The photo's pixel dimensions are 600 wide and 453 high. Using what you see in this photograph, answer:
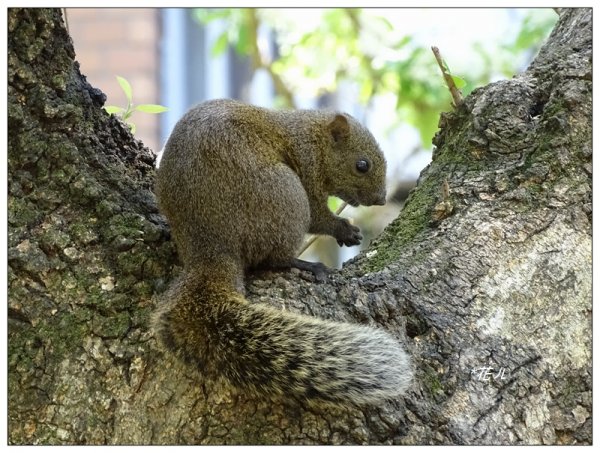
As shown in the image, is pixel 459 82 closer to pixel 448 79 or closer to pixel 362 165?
pixel 448 79

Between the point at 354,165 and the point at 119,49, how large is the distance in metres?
5.24

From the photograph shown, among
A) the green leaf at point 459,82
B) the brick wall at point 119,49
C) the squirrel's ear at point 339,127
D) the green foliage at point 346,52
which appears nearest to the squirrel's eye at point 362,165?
the squirrel's ear at point 339,127

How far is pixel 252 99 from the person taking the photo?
7.14 m

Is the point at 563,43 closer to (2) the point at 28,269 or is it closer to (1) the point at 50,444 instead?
(2) the point at 28,269

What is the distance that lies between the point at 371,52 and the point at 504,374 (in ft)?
13.1

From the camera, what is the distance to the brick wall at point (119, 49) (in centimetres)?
794

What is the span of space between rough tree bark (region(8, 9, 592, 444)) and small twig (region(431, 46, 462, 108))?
11cm

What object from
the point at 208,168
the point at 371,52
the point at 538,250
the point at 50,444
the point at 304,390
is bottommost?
the point at 50,444

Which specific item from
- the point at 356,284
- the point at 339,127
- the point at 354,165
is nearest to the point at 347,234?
the point at 354,165

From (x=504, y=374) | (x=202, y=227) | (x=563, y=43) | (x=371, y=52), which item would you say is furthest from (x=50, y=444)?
(x=371, y=52)

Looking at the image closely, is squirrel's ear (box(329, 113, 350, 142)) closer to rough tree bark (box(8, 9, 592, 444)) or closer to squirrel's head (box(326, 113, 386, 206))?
squirrel's head (box(326, 113, 386, 206))

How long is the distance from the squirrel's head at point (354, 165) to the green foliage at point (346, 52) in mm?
1554

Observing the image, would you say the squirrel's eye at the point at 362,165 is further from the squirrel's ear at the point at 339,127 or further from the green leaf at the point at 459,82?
the green leaf at the point at 459,82

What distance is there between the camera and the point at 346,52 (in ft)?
19.3
